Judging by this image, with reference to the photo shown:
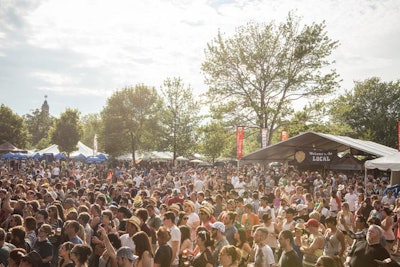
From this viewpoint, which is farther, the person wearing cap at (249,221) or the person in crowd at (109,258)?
the person wearing cap at (249,221)

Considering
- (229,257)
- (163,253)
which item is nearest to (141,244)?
(163,253)

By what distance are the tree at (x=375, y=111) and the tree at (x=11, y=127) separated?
2041 inches

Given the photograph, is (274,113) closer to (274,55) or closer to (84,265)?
(274,55)

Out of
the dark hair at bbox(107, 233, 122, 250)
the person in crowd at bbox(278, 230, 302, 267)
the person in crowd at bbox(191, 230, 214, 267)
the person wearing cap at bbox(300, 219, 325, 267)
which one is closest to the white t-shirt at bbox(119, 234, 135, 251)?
the dark hair at bbox(107, 233, 122, 250)

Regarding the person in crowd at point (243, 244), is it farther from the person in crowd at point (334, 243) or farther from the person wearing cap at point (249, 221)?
the person wearing cap at point (249, 221)

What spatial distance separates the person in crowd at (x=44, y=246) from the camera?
5.71 m

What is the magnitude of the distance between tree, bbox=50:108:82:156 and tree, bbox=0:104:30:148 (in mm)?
10025

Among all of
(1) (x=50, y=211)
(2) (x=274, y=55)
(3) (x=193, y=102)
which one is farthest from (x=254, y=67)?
(1) (x=50, y=211)

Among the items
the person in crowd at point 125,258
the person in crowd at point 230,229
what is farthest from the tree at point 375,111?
the person in crowd at point 125,258

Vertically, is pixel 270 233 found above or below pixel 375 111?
below

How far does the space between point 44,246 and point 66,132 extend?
49031 mm

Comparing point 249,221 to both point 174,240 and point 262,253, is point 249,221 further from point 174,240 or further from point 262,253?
point 262,253

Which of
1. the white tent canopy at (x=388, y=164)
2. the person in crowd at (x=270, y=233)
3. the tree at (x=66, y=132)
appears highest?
the tree at (x=66, y=132)

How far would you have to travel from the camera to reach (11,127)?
57.2 m
